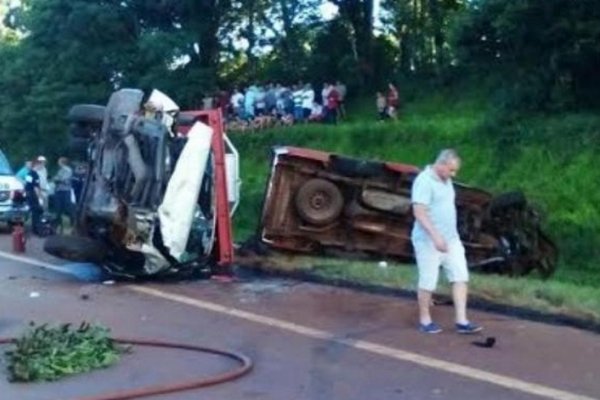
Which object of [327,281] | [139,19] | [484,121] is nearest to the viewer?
[327,281]

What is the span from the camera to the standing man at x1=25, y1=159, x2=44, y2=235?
86.1 feet

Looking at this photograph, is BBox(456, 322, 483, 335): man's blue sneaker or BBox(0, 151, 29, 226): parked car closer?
BBox(456, 322, 483, 335): man's blue sneaker

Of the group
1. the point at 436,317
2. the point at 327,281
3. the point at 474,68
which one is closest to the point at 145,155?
the point at 327,281

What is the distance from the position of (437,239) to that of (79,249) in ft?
19.6

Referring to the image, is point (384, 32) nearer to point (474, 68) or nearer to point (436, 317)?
point (474, 68)

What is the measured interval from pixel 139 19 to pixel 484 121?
14202 mm

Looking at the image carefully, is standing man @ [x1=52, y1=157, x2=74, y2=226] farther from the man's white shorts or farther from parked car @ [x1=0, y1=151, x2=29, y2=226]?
the man's white shorts

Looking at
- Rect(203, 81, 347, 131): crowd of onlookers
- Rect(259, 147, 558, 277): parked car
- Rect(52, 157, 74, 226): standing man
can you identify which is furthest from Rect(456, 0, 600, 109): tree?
Rect(259, 147, 558, 277): parked car

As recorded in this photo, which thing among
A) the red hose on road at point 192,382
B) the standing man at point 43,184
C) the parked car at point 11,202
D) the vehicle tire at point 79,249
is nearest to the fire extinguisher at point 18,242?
the standing man at point 43,184

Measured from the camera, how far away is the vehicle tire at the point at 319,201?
58.6 feet

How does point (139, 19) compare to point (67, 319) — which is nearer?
point (67, 319)

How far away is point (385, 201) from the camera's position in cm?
1798

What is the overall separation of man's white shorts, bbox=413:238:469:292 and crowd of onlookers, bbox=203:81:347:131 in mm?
24578

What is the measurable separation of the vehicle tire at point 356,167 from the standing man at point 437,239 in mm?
5690
